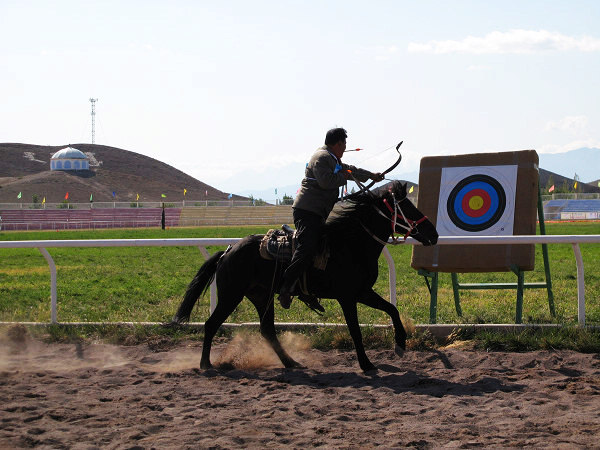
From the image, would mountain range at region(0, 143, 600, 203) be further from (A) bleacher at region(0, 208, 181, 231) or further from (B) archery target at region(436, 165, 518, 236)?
(B) archery target at region(436, 165, 518, 236)

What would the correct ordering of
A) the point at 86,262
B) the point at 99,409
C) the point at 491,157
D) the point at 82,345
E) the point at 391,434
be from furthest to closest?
1. the point at 86,262
2. the point at 491,157
3. the point at 82,345
4. the point at 99,409
5. the point at 391,434

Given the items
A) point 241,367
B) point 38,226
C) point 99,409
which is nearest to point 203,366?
point 241,367

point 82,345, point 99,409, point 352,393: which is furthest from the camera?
point 82,345

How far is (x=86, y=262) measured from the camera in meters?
21.2

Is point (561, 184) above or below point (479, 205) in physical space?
above

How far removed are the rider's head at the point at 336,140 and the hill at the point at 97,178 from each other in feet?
318

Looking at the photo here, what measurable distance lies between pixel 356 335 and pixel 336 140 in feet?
6.31

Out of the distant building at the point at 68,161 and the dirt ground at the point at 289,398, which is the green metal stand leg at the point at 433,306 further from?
the distant building at the point at 68,161

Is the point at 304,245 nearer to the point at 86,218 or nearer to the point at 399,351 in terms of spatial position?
the point at 399,351

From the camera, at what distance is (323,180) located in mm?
7262

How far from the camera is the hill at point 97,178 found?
111312mm

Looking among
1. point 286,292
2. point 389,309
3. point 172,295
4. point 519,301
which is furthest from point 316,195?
point 172,295

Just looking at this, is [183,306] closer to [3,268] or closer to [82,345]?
[82,345]

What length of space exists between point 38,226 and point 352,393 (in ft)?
181
